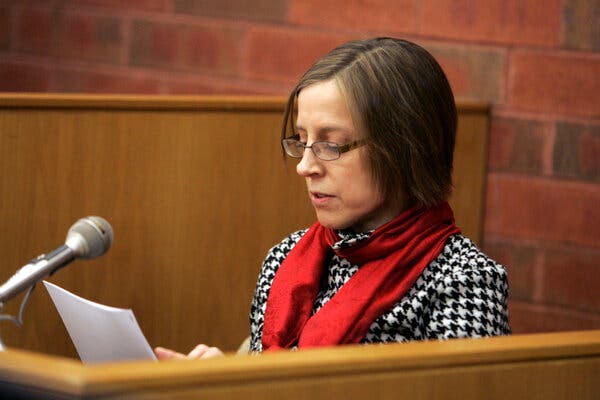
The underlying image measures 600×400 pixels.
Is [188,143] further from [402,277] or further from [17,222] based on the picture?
[402,277]

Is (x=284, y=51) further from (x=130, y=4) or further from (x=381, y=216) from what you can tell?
(x=381, y=216)

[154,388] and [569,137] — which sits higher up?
[569,137]

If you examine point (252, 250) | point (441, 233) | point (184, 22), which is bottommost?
point (252, 250)

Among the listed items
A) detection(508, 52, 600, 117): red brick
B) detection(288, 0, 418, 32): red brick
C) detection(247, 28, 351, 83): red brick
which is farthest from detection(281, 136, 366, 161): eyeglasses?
detection(247, 28, 351, 83): red brick

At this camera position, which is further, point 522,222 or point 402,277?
point 522,222

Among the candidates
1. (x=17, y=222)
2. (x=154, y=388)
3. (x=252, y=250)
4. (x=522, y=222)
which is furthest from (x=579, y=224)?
(x=154, y=388)

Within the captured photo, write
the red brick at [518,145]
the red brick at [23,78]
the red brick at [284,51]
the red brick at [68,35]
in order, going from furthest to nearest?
the red brick at [23,78], the red brick at [68,35], the red brick at [284,51], the red brick at [518,145]

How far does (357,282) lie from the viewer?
171 cm

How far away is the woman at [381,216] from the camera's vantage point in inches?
65.3

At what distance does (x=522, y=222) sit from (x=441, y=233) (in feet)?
3.47

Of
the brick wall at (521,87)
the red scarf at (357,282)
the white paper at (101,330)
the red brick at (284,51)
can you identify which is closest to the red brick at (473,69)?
the brick wall at (521,87)

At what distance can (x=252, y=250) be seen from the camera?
2613 millimetres

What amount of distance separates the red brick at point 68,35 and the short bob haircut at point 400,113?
6.22 feet

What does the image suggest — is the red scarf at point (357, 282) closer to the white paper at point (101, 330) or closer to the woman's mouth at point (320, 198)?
the woman's mouth at point (320, 198)
